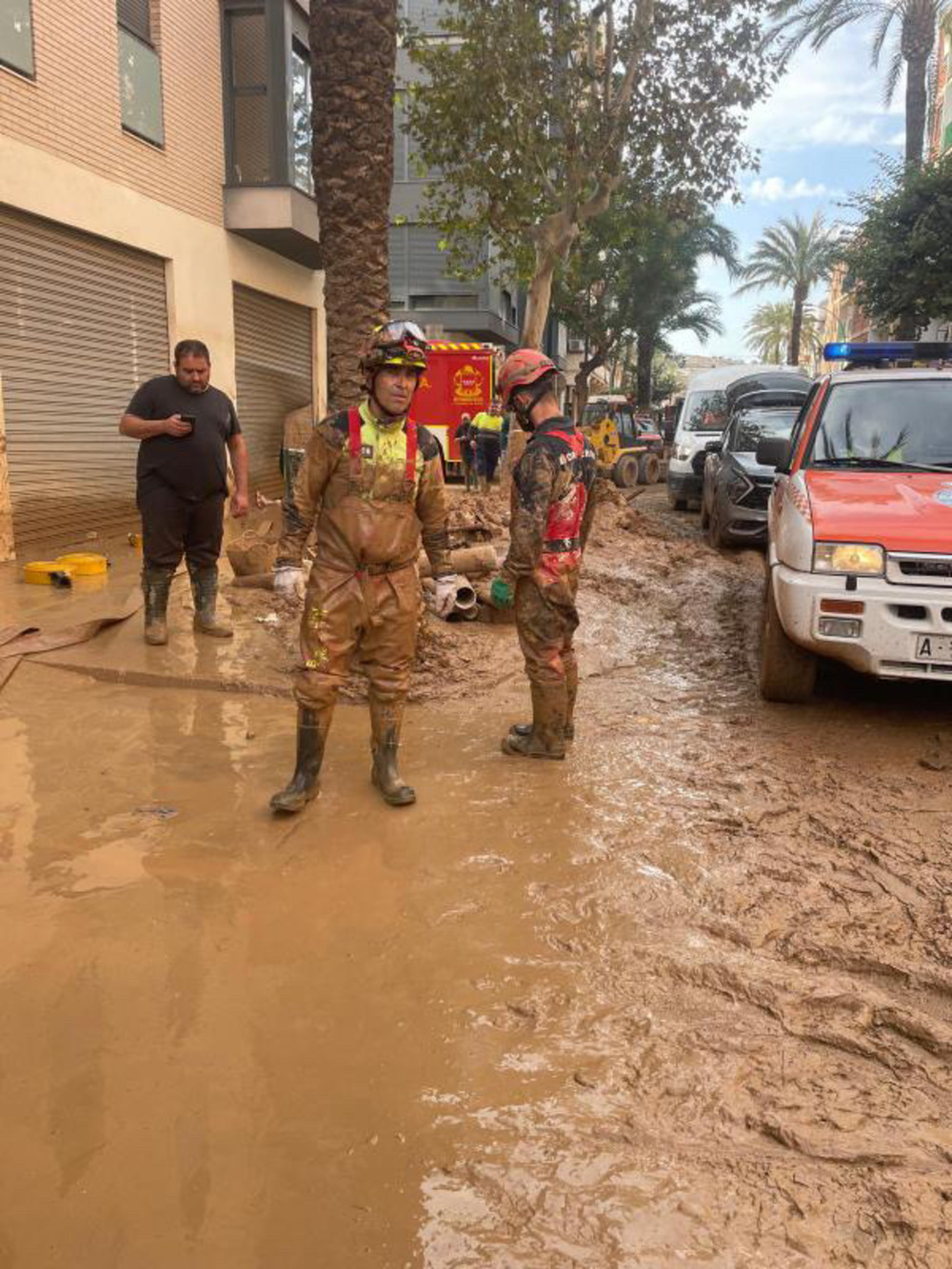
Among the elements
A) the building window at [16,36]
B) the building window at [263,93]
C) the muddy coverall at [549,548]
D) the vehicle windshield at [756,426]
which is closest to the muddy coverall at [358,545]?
Result: the muddy coverall at [549,548]

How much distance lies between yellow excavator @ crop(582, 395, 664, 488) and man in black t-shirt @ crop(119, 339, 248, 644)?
46.1 ft

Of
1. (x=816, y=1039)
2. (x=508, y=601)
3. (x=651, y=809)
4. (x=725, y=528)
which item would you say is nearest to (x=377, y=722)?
(x=508, y=601)

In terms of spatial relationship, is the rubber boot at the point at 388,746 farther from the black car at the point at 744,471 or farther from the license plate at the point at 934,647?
the black car at the point at 744,471

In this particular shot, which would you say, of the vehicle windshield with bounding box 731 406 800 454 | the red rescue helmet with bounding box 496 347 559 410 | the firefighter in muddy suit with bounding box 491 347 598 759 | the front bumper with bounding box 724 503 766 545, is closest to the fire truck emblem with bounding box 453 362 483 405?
the vehicle windshield with bounding box 731 406 800 454

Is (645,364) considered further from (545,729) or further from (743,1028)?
(743,1028)

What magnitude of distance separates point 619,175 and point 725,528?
6728 millimetres

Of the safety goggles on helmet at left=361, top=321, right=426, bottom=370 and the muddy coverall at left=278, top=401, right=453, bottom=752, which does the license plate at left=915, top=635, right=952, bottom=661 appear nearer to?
the muddy coverall at left=278, top=401, right=453, bottom=752

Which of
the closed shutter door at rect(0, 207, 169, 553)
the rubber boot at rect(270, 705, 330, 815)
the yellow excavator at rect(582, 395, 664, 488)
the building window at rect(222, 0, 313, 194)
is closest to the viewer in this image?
the rubber boot at rect(270, 705, 330, 815)

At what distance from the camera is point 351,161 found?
22.6 ft

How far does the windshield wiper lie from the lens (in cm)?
542

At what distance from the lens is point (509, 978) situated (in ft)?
9.49

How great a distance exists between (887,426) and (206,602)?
176 inches

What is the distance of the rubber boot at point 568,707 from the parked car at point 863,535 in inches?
42.6

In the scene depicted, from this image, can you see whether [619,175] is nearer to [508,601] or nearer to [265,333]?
[265,333]
